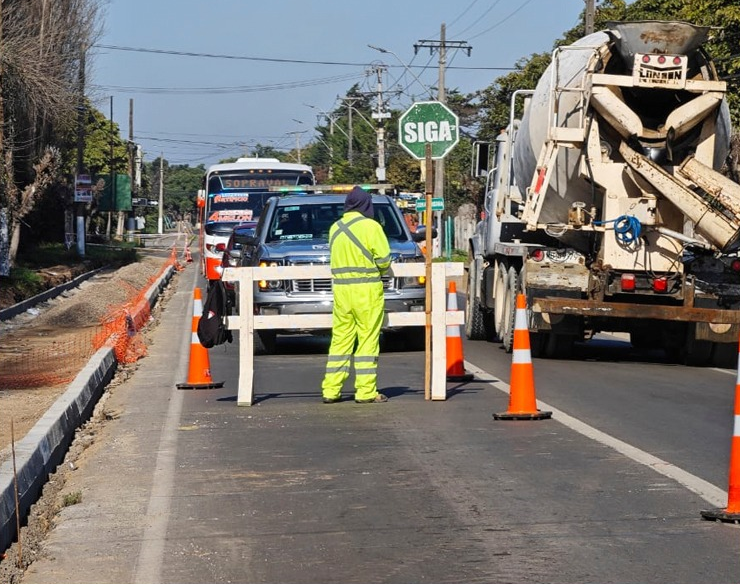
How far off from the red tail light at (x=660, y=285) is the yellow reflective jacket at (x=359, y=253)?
4.19 m

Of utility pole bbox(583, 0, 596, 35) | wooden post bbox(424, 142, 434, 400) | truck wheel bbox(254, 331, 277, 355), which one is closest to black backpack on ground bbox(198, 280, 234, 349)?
wooden post bbox(424, 142, 434, 400)

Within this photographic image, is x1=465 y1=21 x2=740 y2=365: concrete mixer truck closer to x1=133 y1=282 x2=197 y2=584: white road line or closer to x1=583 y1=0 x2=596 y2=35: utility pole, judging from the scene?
x1=133 y1=282 x2=197 y2=584: white road line

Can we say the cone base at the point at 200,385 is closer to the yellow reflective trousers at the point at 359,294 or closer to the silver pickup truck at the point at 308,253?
the yellow reflective trousers at the point at 359,294

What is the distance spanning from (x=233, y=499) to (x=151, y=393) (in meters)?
5.54

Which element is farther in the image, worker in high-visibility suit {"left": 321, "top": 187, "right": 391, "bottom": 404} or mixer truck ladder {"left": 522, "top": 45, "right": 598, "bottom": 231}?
mixer truck ladder {"left": 522, "top": 45, "right": 598, "bottom": 231}

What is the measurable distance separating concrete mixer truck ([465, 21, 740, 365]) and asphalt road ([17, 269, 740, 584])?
5.72ft

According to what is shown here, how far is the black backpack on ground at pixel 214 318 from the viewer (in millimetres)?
12469

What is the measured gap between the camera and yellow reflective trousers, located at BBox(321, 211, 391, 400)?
1162 cm

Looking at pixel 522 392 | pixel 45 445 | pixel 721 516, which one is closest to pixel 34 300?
pixel 522 392

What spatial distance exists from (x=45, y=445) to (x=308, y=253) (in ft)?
25.2

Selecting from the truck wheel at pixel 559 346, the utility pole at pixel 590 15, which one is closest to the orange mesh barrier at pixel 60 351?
the truck wheel at pixel 559 346

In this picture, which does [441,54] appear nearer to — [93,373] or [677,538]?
[93,373]

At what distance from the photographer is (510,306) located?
1662 cm

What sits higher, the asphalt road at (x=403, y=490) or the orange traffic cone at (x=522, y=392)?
the orange traffic cone at (x=522, y=392)
